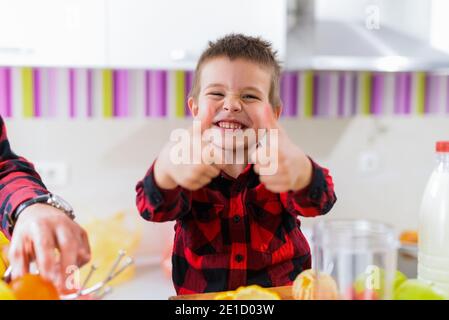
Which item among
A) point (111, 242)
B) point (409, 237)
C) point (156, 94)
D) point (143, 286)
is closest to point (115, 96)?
point (156, 94)

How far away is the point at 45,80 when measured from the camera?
1.64 m

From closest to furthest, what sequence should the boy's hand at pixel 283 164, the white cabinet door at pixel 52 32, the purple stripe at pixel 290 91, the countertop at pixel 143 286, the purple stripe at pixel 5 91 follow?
the boy's hand at pixel 283 164, the countertop at pixel 143 286, the white cabinet door at pixel 52 32, the purple stripe at pixel 5 91, the purple stripe at pixel 290 91

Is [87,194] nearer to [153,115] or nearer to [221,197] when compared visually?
[153,115]

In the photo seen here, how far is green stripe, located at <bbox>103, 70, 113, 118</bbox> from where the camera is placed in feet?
5.44

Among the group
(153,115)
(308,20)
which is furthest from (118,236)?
(308,20)

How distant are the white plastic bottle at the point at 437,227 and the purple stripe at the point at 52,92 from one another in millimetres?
1288

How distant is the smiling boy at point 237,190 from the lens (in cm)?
43

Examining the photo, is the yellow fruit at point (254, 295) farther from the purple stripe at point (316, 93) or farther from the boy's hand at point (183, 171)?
the purple stripe at point (316, 93)

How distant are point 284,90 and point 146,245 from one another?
2.34 feet

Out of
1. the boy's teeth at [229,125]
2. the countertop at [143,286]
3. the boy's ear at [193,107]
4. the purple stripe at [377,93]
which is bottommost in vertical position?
the countertop at [143,286]

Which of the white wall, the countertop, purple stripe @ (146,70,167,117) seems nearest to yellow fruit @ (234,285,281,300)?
the countertop

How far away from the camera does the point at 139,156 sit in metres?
1.67

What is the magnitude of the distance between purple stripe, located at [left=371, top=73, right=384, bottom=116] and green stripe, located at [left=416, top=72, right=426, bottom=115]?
0.14m

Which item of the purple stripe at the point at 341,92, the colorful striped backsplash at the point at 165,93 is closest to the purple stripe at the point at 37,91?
the colorful striped backsplash at the point at 165,93
